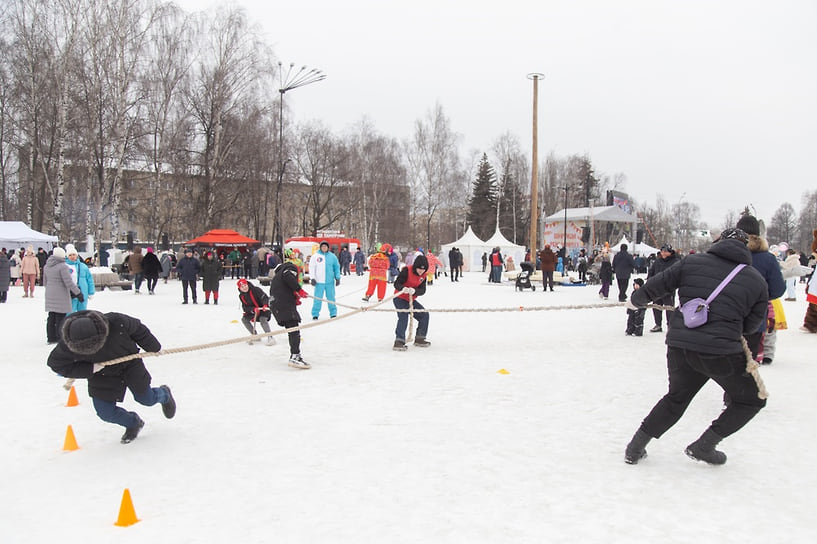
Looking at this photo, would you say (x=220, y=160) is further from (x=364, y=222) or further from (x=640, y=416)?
(x=640, y=416)

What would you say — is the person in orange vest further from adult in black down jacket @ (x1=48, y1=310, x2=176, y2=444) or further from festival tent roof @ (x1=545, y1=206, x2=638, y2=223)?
festival tent roof @ (x1=545, y1=206, x2=638, y2=223)

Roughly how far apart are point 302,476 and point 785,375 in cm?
641

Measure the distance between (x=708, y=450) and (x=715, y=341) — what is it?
89 centimetres

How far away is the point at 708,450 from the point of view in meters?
4.08

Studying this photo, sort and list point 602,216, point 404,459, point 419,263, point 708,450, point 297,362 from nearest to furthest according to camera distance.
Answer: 1. point 708,450
2. point 404,459
3. point 297,362
4. point 419,263
5. point 602,216

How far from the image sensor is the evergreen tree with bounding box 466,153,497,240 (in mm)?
60781

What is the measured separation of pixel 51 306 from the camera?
9094mm

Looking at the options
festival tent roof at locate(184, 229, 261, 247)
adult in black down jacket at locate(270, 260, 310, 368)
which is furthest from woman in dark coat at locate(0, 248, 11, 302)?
festival tent roof at locate(184, 229, 261, 247)

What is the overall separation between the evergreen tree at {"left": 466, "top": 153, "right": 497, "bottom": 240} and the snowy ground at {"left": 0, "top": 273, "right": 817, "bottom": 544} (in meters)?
53.2

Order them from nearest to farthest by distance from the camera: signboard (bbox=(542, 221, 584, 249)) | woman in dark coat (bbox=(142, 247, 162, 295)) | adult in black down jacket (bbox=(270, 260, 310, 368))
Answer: adult in black down jacket (bbox=(270, 260, 310, 368)), woman in dark coat (bbox=(142, 247, 162, 295)), signboard (bbox=(542, 221, 584, 249))

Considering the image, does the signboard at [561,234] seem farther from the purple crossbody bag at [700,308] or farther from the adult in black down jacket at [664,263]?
the purple crossbody bag at [700,308]

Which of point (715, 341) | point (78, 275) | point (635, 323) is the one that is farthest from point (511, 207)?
point (715, 341)

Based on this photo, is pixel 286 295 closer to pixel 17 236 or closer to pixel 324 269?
pixel 324 269

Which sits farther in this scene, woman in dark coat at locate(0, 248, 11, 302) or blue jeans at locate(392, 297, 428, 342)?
woman in dark coat at locate(0, 248, 11, 302)
